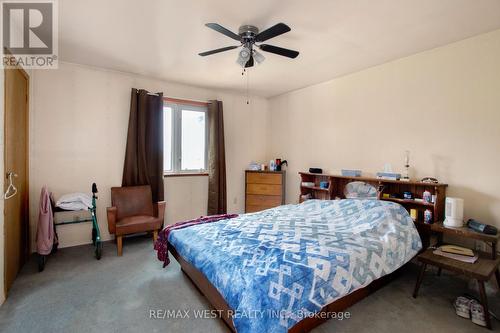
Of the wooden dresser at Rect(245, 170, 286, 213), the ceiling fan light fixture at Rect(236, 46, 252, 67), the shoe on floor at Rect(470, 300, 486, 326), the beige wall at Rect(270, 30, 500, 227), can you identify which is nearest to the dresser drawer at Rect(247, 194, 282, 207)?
the wooden dresser at Rect(245, 170, 286, 213)

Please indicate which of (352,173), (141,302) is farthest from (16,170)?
(352,173)

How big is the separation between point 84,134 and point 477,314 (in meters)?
4.70

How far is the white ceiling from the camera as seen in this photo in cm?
203

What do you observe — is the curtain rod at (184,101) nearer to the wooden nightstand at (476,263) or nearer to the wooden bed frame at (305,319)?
the wooden bed frame at (305,319)

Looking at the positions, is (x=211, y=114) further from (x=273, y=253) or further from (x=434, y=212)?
(x=434, y=212)

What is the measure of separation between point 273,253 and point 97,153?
121 inches

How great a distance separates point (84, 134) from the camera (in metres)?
3.48

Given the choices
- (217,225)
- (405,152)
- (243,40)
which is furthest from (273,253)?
(405,152)

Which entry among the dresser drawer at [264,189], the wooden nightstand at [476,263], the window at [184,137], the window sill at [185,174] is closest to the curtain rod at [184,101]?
the window at [184,137]

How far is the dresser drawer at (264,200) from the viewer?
4504 millimetres

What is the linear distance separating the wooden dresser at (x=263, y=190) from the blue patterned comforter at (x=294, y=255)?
1.49 metres

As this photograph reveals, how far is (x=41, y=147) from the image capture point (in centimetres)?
321

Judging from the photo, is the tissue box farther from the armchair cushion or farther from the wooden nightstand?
the armchair cushion
